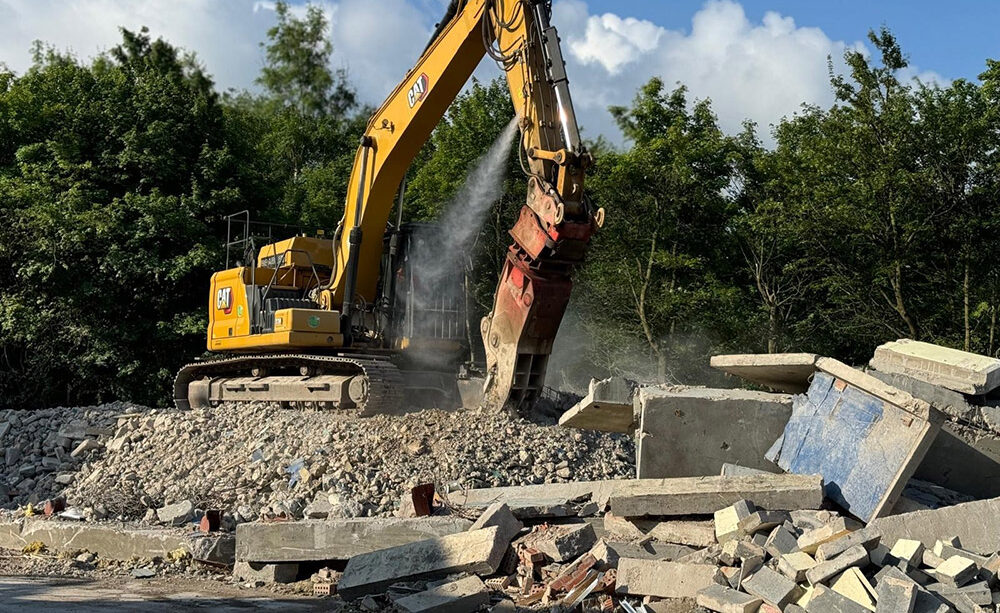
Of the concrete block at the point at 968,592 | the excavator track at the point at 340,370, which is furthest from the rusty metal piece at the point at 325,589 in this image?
the excavator track at the point at 340,370

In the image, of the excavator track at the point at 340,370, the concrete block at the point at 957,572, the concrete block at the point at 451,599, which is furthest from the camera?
the excavator track at the point at 340,370

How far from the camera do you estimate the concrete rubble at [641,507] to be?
4.96 metres

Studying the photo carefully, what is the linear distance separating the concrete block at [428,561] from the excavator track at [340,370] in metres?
4.82

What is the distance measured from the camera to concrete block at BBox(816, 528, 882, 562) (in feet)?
15.7

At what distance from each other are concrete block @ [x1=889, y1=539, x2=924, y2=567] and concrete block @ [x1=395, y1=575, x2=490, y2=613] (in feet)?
7.35

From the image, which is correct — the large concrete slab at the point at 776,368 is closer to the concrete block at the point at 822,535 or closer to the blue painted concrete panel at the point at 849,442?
the blue painted concrete panel at the point at 849,442

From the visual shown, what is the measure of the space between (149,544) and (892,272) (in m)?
13.4

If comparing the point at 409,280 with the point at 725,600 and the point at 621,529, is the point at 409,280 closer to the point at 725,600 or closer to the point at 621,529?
the point at 621,529

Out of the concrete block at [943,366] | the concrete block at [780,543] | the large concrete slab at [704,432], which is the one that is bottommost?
the concrete block at [780,543]

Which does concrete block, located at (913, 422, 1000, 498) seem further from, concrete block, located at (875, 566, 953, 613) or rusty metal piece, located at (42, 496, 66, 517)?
rusty metal piece, located at (42, 496, 66, 517)

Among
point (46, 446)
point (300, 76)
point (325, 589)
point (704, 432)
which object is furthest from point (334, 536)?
point (300, 76)

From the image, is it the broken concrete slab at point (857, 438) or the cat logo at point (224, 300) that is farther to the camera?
the cat logo at point (224, 300)

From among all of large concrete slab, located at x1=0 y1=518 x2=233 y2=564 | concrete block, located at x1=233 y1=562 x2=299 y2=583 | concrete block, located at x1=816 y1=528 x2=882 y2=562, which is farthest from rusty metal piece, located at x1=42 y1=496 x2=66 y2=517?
concrete block, located at x1=816 y1=528 x2=882 y2=562

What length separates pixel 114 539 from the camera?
802 cm
